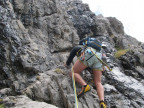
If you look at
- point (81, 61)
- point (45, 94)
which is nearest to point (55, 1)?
point (81, 61)

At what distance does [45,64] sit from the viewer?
732 centimetres

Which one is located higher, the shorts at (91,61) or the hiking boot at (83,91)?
the shorts at (91,61)

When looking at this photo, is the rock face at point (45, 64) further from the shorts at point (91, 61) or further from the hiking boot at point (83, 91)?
the shorts at point (91, 61)

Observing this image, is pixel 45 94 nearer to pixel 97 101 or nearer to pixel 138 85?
pixel 97 101

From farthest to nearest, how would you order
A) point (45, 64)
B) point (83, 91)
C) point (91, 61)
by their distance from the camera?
point (45, 64), point (91, 61), point (83, 91)

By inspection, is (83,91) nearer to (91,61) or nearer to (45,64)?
(91,61)

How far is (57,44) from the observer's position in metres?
9.20

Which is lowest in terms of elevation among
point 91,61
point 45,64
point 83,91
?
point 83,91

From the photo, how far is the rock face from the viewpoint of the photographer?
5.79m

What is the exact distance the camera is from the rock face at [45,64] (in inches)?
228

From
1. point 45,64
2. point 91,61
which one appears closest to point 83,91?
point 91,61

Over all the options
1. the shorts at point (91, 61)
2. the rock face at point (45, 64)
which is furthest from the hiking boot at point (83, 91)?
the shorts at point (91, 61)

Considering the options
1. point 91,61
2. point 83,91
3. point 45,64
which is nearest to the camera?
point 83,91

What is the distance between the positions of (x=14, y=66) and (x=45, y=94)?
195cm
